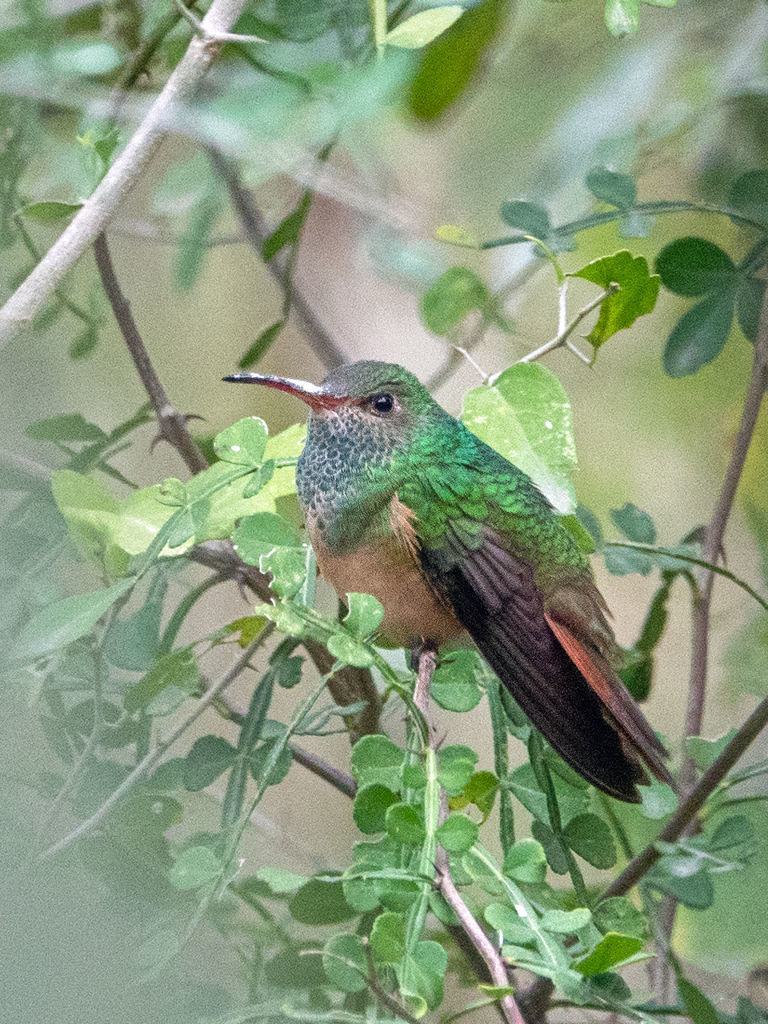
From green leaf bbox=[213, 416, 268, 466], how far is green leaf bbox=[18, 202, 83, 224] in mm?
259

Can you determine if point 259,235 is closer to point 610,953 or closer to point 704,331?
point 704,331

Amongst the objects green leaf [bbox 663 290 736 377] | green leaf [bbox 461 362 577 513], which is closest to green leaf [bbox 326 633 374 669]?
green leaf [bbox 461 362 577 513]

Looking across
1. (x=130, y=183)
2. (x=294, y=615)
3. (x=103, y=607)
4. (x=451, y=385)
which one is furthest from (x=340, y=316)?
(x=294, y=615)

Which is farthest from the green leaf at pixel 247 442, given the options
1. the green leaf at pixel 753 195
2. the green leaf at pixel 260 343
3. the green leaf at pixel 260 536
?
the green leaf at pixel 753 195

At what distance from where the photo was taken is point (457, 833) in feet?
2.25

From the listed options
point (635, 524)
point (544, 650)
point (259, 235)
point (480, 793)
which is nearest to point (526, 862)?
point (480, 793)

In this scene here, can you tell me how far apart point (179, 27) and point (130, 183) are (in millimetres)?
539

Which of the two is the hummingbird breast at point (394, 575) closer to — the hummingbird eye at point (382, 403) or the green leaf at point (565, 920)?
the hummingbird eye at point (382, 403)

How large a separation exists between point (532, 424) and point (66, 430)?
1.65ft

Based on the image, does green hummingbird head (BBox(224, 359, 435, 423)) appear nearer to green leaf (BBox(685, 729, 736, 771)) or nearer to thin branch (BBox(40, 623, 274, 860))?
thin branch (BBox(40, 623, 274, 860))

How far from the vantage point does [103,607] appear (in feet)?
2.85

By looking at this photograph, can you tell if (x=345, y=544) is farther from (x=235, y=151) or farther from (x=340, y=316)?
(x=340, y=316)

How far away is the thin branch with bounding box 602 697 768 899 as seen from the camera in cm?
98

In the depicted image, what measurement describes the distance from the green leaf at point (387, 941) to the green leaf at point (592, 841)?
31 cm
